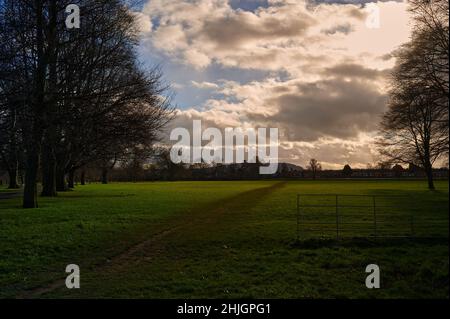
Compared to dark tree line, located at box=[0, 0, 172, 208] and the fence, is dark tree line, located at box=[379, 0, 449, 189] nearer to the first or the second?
the fence

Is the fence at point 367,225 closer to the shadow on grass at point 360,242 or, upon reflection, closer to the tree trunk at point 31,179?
the shadow on grass at point 360,242

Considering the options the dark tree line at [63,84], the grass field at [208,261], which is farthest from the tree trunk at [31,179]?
the grass field at [208,261]

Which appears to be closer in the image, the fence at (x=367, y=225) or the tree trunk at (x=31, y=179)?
the fence at (x=367, y=225)

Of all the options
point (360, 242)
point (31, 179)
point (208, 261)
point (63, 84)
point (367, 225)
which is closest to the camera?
point (208, 261)

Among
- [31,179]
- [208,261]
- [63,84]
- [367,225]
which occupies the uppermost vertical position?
[63,84]

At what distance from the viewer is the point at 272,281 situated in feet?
31.8

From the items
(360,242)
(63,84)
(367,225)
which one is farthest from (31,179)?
(360,242)

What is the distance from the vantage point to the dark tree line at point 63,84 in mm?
22828

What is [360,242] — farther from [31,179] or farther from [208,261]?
[31,179]

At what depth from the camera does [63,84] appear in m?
24.3

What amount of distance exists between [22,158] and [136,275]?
2105 centimetres

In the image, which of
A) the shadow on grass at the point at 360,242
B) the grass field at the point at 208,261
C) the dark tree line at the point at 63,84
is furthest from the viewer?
the dark tree line at the point at 63,84

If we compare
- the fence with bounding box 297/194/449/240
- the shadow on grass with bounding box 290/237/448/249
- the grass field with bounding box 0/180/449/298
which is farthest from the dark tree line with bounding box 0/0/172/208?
the shadow on grass with bounding box 290/237/448/249

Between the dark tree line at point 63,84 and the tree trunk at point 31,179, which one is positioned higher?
the dark tree line at point 63,84
